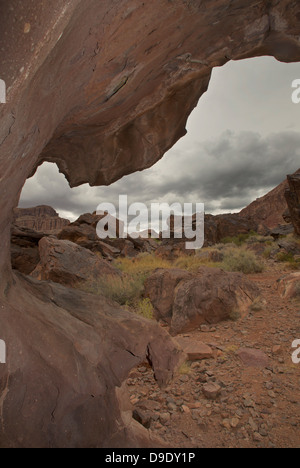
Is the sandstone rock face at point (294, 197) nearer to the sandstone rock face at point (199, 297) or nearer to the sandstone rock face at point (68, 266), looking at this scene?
the sandstone rock face at point (199, 297)

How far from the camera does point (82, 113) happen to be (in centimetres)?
320

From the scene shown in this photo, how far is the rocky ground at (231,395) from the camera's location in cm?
269

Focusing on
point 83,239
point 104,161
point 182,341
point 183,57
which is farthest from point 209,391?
point 83,239

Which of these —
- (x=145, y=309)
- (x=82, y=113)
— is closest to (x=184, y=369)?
(x=145, y=309)

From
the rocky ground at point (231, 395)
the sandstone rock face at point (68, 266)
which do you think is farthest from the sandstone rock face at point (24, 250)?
the rocky ground at point (231, 395)

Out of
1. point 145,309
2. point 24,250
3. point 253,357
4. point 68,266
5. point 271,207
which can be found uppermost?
point 271,207

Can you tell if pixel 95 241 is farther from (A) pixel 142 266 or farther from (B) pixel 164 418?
(B) pixel 164 418

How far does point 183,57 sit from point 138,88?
27.7 inches

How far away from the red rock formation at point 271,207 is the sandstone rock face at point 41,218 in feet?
189

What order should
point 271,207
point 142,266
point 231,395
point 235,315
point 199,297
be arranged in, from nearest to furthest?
1. point 231,395
2. point 235,315
3. point 199,297
4. point 142,266
5. point 271,207

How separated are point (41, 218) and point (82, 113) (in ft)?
358

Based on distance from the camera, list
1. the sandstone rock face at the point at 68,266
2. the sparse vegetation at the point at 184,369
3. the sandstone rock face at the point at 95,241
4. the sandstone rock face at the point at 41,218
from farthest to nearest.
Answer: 1. the sandstone rock face at the point at 41,218
2. the sandstone rock face at the point at 95,241
3. the sandstone rock face at the point at 68,266
4. the sparse vegetation at the point at 184,369

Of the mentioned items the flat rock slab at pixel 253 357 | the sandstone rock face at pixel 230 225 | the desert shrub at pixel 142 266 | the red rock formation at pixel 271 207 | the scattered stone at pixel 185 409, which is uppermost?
the red rock formation at pixel 271 207

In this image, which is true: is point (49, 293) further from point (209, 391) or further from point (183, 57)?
point (183, 57)
